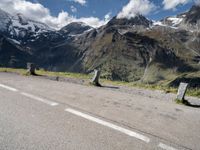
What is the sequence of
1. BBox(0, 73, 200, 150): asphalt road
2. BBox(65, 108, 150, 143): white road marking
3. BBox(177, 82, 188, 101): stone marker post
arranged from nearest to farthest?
BBox(0, 73, 200, 150): asphalt road < BBox(65, 108, 150, 143): white road marking < BBox(177, 82, 188, 101): stone marker post

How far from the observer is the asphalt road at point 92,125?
4.42 metres

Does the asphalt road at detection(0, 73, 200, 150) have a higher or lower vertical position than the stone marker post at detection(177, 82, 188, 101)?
lower

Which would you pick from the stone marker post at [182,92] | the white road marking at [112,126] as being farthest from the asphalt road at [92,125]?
the stone marker post at [182,92]

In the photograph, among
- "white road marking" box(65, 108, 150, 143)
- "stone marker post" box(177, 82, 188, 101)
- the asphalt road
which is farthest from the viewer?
"stone marker post" box(177, 82, 188, 101)

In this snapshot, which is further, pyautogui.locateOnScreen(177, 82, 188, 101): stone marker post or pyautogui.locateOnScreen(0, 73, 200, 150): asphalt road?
pyautogui.locateOnScreen(177, 82, 188, 101): stone marker post

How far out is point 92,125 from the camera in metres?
5.39

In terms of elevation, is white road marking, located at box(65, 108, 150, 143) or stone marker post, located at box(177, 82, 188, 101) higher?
stone marker post, located at box(177, 82, 188, 101)

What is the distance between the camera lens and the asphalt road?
442cm

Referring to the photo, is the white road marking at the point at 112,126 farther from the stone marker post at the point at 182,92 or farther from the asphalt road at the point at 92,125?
the stone marker post at the point at 182,92

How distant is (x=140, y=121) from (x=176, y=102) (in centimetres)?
376

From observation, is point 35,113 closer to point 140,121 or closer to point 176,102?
point 140,121

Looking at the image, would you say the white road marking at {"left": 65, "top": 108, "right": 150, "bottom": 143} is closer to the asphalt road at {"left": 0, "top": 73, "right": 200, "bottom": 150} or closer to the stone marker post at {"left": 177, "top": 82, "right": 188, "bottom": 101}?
the asphalt road at {"left": 0, "top": 73, "right": 200, "bottom": 150}

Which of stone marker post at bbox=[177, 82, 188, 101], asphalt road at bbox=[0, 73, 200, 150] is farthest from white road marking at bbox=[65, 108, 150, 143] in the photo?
stone marker post at bbox=[177, 82, 188, 101]

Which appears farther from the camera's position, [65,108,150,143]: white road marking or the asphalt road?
[65,108,150,143]: white road marking
